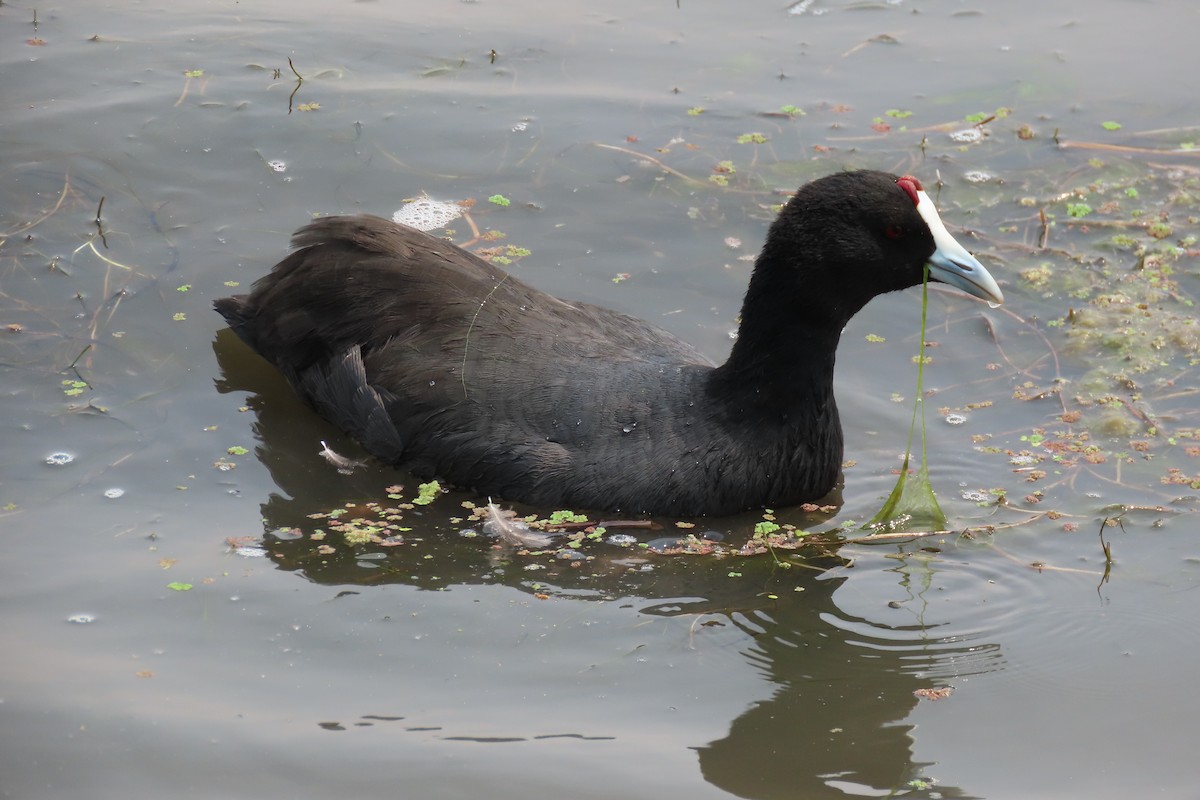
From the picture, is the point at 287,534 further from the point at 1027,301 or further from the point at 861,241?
the point at 1027,301

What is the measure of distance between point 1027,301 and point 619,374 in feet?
7.37

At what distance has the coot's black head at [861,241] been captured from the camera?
4820 mm

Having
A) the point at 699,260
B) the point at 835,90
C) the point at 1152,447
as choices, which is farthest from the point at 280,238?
the point at 1152,447

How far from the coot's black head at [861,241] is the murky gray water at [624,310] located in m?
0.79

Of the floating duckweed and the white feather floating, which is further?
the floating duckweed

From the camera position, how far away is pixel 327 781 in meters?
3.57

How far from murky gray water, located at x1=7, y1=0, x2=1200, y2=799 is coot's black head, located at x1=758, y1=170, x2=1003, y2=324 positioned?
79cm

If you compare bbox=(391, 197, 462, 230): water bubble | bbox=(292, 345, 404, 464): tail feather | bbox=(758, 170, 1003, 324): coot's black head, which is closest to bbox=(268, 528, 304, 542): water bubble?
bbox=(292, 345, 404, 464): tail feather

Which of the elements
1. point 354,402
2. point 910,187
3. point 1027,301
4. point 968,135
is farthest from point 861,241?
point 968,135

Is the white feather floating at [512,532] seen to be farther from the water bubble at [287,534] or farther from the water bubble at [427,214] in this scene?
the water bubble at [427,214]

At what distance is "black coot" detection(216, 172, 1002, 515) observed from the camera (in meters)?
4.87

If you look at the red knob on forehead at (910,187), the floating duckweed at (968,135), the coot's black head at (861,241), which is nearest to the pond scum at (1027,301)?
the floating duckweed at (968,135)

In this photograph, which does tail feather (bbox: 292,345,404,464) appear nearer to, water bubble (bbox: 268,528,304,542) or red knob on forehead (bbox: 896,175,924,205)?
water bubble (bbox: 268,528,304,542)

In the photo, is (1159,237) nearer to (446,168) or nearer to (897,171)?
(897,171)
